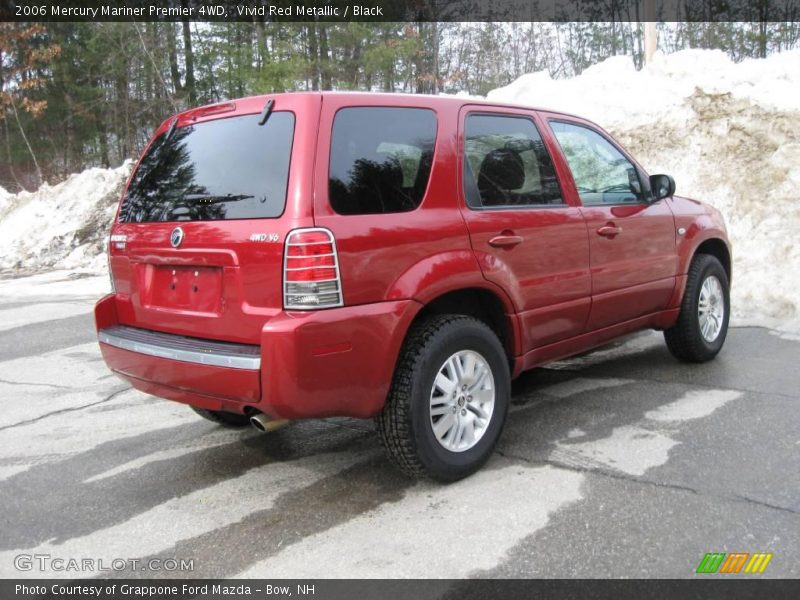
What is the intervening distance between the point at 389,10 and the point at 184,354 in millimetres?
20196

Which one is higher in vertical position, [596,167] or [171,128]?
[171,128]

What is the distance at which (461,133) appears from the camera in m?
3.73

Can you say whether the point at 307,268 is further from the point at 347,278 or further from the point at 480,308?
the point at 480,308

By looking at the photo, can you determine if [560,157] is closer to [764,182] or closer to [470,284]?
[470,284]

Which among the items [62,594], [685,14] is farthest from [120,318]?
[685,14]

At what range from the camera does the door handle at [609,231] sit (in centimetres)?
442

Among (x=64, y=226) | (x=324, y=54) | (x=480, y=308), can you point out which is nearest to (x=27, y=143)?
(x=324, y=54)

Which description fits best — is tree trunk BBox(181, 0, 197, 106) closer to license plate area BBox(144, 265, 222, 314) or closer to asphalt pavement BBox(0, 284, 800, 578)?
asphalt pavement BBox(0, 284, 800, 578)

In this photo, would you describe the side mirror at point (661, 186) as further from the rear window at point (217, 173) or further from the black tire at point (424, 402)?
the rear window at point (217, 173)

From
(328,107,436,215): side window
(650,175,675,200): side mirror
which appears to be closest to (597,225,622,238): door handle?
(650,175,675,200): side mirror

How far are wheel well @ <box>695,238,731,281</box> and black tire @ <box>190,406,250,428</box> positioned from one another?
3.65m

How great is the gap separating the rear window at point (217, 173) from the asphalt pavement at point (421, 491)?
54.6 inches

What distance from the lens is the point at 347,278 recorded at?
306 cm

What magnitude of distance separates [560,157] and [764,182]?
6057mm
